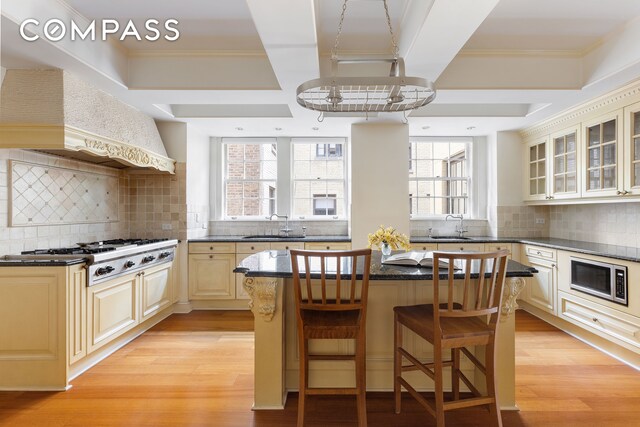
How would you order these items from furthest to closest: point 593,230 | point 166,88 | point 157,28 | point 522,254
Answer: point 522,254 < point 593,230 < point 166,88 < point 157,28

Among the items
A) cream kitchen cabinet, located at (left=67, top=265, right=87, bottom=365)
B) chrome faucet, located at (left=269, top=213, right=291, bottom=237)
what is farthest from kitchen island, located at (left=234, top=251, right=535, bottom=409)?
chrome faucet, located at (left=269, top=213, right=291, bottom=237)

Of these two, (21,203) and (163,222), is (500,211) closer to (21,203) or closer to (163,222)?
(163,222)

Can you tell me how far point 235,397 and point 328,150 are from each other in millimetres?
3735

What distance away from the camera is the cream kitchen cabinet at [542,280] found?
3666mm

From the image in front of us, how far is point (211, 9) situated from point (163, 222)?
8.91 ft

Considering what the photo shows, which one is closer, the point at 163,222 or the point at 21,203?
the point at 21,203

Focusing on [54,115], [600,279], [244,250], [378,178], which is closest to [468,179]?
[378,178]

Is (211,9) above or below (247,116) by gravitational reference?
above

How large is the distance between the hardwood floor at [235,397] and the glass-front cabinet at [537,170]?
6.56ft

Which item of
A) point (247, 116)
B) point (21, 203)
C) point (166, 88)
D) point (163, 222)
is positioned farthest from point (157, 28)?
point (163, 222)

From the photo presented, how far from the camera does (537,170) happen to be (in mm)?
4504

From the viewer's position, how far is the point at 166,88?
3.07 m

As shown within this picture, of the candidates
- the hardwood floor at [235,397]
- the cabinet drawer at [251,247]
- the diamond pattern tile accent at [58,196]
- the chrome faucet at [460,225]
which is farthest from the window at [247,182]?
the chrome faucet at [460,225]

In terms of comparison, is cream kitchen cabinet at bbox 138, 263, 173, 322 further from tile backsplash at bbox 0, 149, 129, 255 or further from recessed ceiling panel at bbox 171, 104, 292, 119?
recessed ceiling panel at bbox 171, 104, 292, 119
